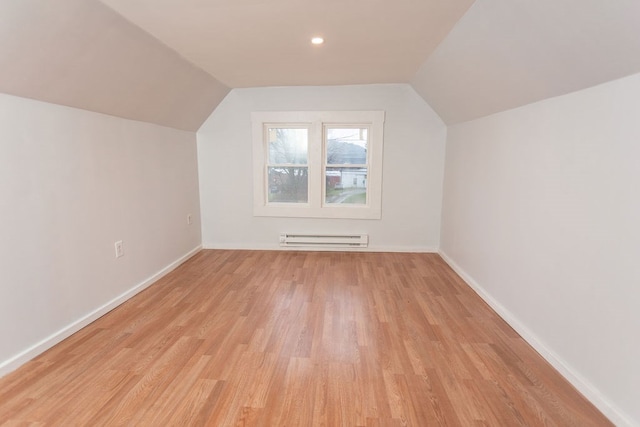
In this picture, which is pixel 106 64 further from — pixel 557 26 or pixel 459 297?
pixel 459 297

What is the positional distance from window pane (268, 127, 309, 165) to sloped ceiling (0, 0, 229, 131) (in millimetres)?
1385

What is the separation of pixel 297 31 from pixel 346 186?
243cm

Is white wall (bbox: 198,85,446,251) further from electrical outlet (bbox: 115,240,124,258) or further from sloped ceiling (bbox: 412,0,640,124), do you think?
electrical outlet (bbox: 115,240,124,258)

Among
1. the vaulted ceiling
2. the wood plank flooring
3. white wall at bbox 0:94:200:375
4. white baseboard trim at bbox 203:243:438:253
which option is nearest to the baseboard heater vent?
white baseboard trim at bbox 203:243:438:253

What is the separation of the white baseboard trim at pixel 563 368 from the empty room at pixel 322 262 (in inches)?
0.5

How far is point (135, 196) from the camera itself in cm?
328

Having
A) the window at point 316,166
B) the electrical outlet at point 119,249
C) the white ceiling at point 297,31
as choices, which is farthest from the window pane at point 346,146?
the electrical outlet at point 119,249

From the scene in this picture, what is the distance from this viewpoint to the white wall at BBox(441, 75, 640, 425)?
159 centimetres

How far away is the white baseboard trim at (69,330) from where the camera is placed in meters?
2.03

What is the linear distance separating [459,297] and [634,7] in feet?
8.07

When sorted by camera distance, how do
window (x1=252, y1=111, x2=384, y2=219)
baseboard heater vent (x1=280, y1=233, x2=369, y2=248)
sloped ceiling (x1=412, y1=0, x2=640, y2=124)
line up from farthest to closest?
1. baseboard heater vent (x1=280, y1=233, x2=369, y2=248)
2. window (x1=252, y1=111, x2=384, y2=219)
3. sloped ceiling (x1=412, y1=0, x2=640, y2=124)

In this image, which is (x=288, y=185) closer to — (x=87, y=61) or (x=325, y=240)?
(x=325, y=240)

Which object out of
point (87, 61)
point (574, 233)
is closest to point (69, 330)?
point (87, 61)

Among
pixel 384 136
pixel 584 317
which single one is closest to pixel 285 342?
pixel 584 317
